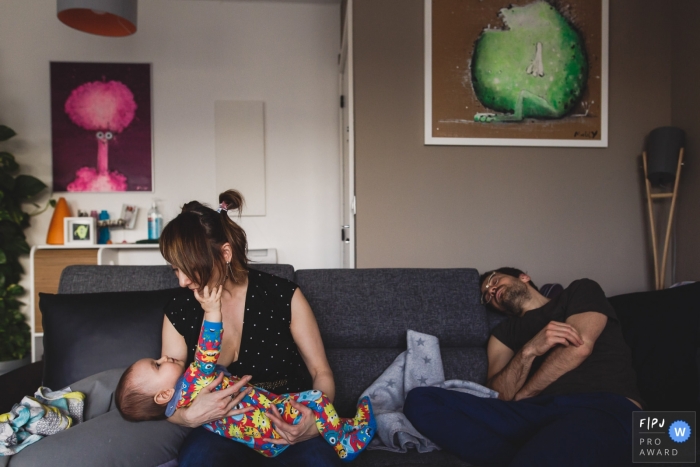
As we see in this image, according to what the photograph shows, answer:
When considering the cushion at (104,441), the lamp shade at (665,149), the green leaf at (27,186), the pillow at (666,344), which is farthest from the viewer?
the green leaf at (27,186)

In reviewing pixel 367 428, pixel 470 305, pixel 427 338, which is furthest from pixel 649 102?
pixel 367 428

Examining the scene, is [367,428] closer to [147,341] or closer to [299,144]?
[147,341]

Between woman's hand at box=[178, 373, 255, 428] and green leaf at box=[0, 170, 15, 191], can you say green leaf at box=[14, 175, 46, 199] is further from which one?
woman's hand at box=[178, 373, 255, 428]

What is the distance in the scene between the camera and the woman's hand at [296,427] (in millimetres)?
1439

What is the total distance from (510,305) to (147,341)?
53.8 inches

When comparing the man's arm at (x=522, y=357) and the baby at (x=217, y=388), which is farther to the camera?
the man's arm at (x=522, y=357)

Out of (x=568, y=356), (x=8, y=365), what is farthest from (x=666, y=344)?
(x=8, y=365)

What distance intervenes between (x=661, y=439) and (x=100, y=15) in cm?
304

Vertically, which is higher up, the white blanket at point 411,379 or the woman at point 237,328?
the woman at point 237,328

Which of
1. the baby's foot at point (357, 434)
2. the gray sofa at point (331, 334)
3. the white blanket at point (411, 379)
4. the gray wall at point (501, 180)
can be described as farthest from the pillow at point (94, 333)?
the gray wall at point (501, 180)

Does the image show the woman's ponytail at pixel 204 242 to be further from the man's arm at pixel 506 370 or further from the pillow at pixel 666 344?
the pillow at pixel 666 344

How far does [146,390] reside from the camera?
149 centimetres

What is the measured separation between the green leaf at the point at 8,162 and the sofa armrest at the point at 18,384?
8.48 feet

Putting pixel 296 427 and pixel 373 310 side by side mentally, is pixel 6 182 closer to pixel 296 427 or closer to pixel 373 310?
pixel 373 310
